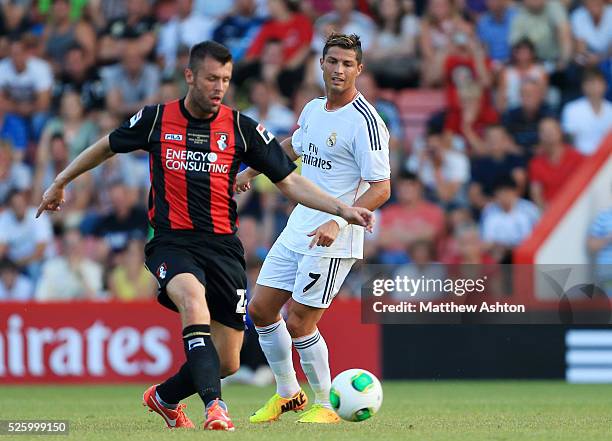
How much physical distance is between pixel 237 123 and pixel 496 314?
6067 mm

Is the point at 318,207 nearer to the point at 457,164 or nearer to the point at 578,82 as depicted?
the point at 457,164

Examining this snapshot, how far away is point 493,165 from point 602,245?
2047 mm

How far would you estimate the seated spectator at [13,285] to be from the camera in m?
15.3

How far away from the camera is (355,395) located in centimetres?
818

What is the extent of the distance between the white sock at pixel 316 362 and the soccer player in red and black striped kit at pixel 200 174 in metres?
0.92

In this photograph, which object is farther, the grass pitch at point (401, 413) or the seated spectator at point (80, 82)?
the seated spectator at point (80, 82)

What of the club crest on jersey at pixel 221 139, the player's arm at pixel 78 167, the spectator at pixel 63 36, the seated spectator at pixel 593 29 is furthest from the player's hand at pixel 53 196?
the seated spectator at pixel 593 29

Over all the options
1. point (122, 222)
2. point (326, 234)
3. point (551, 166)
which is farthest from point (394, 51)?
point (326, 234)

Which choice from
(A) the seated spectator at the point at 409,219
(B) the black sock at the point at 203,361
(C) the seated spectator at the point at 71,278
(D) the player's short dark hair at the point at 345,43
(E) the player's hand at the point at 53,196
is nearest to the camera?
(B) the black sock at the point at 203,361

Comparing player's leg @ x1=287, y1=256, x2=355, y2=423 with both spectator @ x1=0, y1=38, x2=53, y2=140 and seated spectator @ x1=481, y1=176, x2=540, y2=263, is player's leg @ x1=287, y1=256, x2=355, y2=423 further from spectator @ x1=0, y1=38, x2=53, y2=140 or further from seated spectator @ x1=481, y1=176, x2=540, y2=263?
spectator @ x1=0, y1=38, x2=53, y2=140

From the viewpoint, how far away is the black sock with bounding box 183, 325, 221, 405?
7.62 meters

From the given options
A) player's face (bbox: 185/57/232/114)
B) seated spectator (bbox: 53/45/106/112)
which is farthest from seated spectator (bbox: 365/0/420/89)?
player's face (bbox: 185/57/232/114)

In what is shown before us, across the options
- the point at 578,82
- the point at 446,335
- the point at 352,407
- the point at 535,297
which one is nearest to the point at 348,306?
the point at 446,335

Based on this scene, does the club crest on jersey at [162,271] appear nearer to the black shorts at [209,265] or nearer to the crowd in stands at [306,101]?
the black shorts at [209,265]
